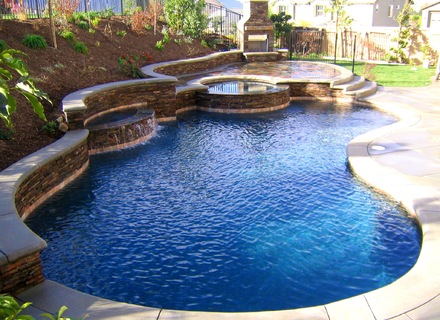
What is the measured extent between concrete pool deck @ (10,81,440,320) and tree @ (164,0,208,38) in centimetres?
1283

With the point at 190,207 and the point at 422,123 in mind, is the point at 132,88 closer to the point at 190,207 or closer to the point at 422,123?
the point at 190,207

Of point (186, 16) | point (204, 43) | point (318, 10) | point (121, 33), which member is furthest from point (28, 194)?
point (318, 10)

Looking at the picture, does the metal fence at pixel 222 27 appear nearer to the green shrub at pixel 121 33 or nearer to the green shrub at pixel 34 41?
the green shrub at pixel 121 33

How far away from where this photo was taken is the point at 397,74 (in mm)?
20406

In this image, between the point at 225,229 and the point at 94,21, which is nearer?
the point at 225,229

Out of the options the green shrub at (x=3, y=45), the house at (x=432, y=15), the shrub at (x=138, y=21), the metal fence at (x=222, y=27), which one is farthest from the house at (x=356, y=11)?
the green shrub at (x=3, y=45)

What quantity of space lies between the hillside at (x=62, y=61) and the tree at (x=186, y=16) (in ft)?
7.78

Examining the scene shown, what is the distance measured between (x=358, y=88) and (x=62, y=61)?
10865 mm

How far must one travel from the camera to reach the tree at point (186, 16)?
876 inches

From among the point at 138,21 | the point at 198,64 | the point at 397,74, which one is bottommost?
the point at 397,74

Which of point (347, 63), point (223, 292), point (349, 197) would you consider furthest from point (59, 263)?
point (347, 63)

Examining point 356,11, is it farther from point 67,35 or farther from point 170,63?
point 67,35

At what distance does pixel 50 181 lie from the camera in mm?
8250

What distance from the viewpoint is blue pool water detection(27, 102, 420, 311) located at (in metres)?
5.44
